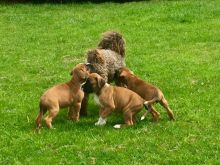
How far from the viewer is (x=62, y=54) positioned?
14.4 m

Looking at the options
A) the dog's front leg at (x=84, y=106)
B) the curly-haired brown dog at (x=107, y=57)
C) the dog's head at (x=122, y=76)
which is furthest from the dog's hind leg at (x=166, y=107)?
the dog's front leg at (x=84, y=106)

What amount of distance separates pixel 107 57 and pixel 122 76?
1.59 ft

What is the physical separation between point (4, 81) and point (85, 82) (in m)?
3.56

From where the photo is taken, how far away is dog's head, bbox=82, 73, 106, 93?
8.84 metres

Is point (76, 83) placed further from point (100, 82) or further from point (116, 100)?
point (116, 100)

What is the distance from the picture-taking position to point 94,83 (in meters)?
8.85

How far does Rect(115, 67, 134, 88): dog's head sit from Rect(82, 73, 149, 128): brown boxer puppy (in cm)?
52

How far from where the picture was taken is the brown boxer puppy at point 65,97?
28.3 ft

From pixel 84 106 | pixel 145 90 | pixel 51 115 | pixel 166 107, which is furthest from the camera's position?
pixel 84 106

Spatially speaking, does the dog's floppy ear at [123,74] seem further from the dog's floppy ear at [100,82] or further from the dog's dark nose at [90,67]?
the dog's floppy ear at [100,82]

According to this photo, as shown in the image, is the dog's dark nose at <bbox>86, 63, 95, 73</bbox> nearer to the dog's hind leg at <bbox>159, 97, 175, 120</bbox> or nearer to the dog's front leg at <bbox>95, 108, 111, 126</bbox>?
the dog's front leg at <bbox>95, 108, 111, 126</bbox>

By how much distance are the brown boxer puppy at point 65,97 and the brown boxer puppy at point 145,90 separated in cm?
68

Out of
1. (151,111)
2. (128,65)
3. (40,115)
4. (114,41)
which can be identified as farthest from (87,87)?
(128,65)

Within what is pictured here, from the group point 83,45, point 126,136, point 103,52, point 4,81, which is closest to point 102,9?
point 83,45
